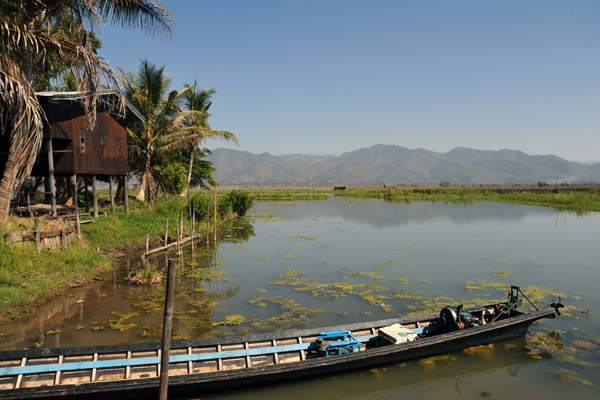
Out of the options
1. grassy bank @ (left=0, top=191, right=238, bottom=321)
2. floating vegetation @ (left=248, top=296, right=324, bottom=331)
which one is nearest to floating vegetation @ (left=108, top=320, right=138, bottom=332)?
grassy bank @ (left=0, top=191, right=238, bottom=321)

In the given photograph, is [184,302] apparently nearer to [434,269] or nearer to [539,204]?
[434,269]

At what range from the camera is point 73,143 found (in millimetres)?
19422

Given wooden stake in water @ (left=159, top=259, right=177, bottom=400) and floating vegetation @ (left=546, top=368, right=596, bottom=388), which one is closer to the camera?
wooden stake in water @ (left=159, top=259, right=177, bottom=400)

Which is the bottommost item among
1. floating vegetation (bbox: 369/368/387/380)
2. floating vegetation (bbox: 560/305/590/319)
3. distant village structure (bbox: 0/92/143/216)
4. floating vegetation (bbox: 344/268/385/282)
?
floating vegetation (bbox: 369/368/387/380)

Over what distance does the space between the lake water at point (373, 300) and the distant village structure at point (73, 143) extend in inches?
235

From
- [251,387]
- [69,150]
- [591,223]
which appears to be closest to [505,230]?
[591,223]

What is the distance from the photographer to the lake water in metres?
8.61

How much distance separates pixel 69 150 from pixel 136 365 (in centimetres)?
1543

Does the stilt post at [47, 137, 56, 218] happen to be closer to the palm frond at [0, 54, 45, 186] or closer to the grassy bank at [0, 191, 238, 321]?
the palm frond at [0, 54, 45, 186]

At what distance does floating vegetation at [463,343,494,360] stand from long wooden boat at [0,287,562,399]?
18 centimetres

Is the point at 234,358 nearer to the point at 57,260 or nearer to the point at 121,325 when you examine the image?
the point at 121,325

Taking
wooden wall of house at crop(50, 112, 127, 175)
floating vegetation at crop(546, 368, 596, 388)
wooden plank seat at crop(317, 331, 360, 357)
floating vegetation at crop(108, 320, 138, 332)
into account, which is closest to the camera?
floating vegetation at crop(546, 368, 596, 388)

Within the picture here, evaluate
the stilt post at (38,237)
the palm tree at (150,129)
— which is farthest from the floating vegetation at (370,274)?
the palm tree at (150,129)

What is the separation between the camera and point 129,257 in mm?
19578
